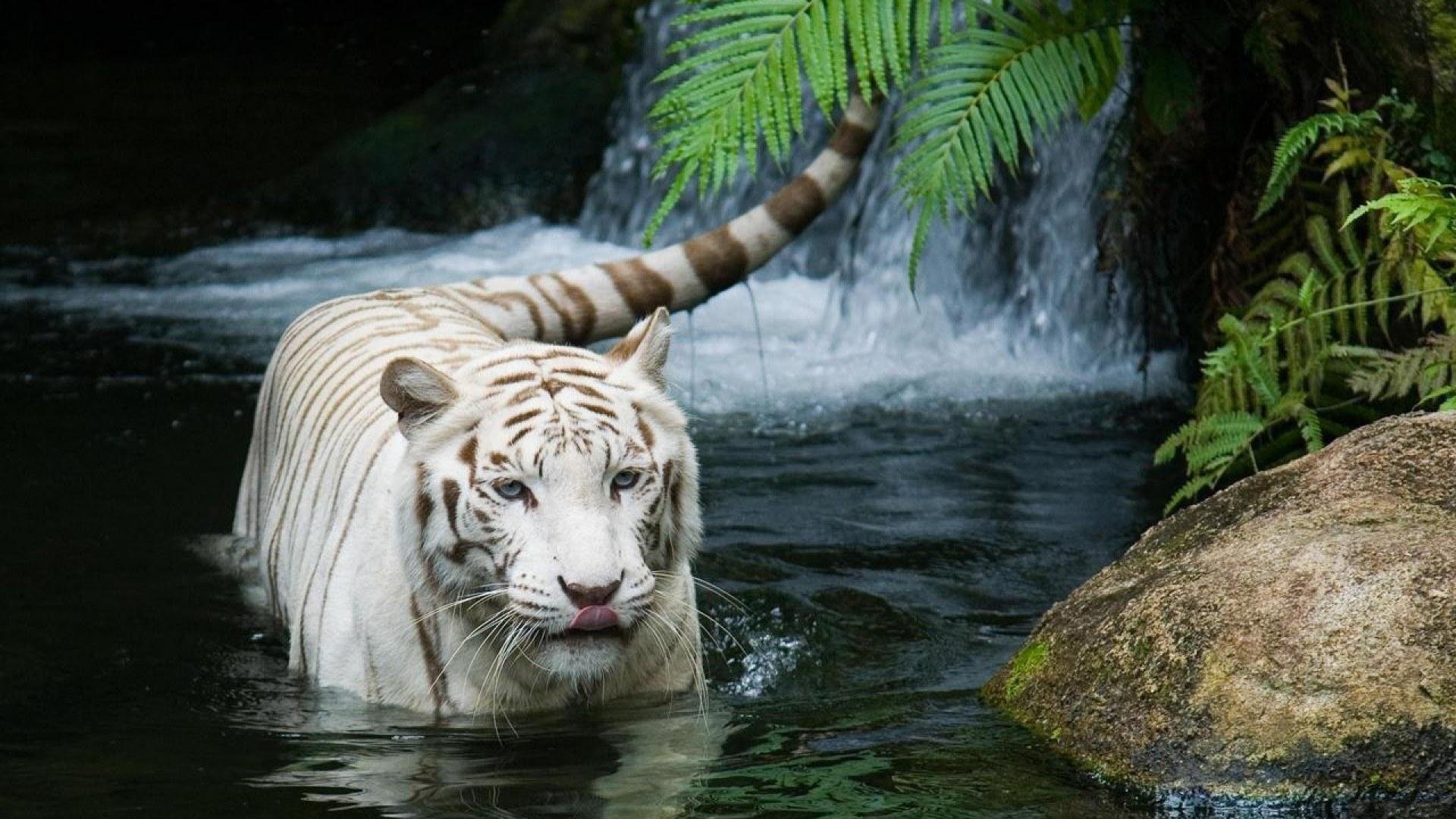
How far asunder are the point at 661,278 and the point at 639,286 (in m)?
0.07

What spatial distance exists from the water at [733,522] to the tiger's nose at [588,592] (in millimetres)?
375

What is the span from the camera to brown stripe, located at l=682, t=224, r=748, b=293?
5281mm

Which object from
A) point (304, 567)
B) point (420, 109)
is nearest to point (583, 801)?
point (304, 567)

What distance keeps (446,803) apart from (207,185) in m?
9.44

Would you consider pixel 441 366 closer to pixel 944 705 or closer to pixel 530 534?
pixel 530 534

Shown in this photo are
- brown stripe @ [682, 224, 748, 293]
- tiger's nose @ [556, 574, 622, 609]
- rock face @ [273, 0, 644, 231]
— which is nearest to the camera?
tiger's nose @ [556, 574, 622, 609]

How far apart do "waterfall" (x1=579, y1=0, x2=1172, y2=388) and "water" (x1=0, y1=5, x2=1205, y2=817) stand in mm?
17

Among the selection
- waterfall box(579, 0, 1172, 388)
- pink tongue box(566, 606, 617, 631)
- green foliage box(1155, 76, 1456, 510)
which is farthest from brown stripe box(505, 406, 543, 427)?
waterfall box(579, 0, 1172, 388)

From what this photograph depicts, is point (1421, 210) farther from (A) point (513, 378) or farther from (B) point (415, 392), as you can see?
(B) point (415, 392)

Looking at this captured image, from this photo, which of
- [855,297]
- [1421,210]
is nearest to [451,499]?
[1421,210]

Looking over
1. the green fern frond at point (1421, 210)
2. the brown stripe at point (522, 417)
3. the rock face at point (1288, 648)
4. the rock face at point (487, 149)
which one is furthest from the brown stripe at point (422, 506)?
the rock face at point (487, 149)

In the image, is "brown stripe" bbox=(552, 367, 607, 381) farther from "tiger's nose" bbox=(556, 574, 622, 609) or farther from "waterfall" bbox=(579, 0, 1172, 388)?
"waterfall" bbox=(579, 0, 1172, 388)

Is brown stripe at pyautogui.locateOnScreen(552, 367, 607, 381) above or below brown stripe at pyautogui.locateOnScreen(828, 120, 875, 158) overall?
below

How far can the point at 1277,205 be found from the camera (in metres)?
5.43
